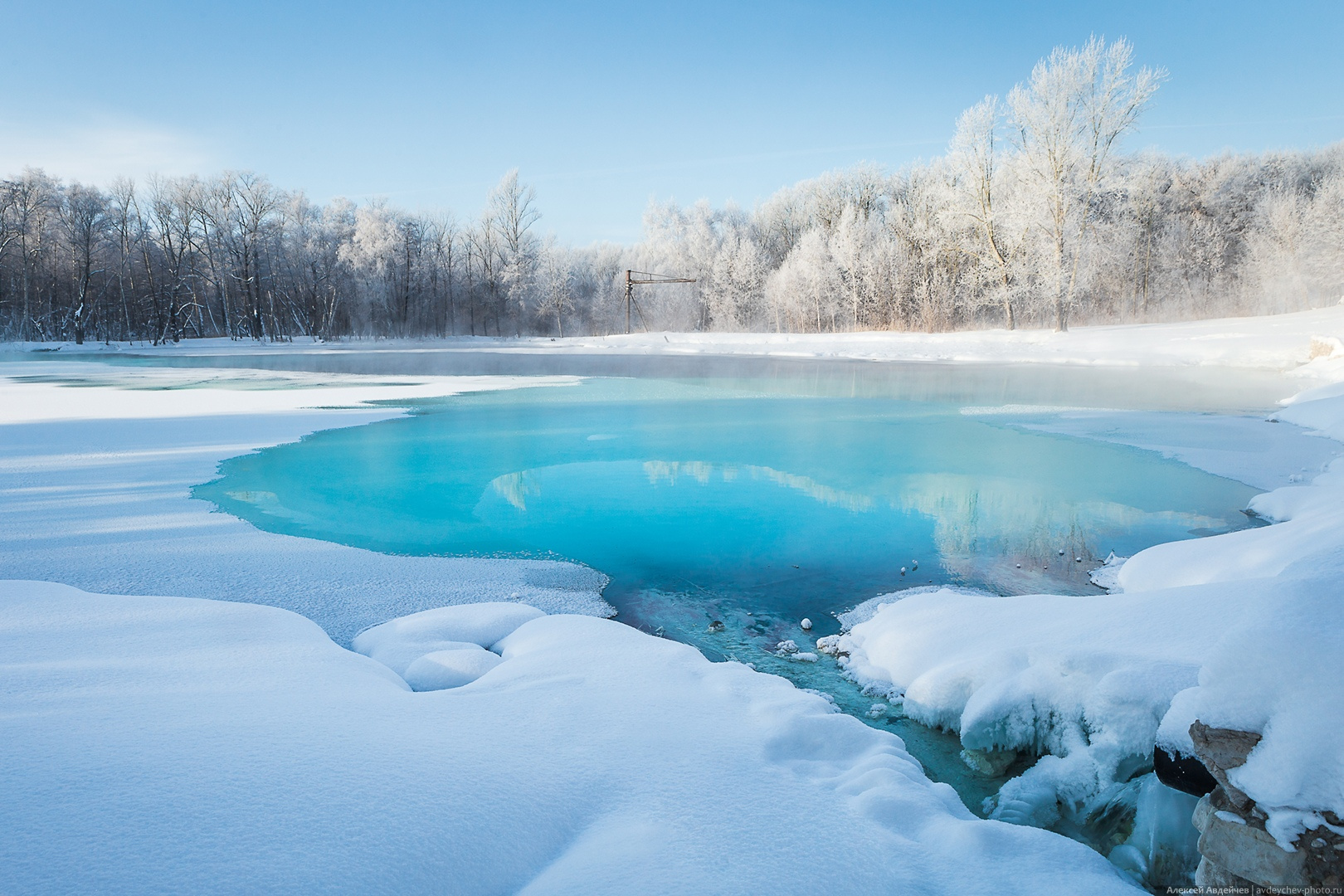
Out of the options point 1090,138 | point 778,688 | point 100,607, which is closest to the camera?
point 778,688

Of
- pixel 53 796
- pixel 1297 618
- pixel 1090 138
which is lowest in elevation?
pixel 53 796

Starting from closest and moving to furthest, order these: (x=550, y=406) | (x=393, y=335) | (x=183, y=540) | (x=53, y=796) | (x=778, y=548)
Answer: (x=53, y=796) < (x=183, y=540) < (x=778, y=548) < (x=550, y=406) < (x=393, y=335)

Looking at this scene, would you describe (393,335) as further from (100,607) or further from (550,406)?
(100,607)

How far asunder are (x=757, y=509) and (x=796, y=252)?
43.3 m

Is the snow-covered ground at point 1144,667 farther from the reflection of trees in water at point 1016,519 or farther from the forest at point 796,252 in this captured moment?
the forest at point 796,252

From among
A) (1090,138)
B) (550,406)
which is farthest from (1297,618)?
(1090,138)

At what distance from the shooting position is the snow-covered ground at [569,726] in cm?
193

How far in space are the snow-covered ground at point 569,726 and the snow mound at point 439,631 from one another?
0.12 meters

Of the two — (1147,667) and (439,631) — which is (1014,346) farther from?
(439,631)

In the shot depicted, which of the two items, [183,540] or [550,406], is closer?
[183,540]

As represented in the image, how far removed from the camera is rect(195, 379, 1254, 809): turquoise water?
528 cm

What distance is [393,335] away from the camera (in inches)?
2144

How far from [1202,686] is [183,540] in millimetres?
6644

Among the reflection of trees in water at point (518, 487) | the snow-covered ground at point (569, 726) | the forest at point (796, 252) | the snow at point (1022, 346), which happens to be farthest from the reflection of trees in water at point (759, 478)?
the forest at point (796, 252)
